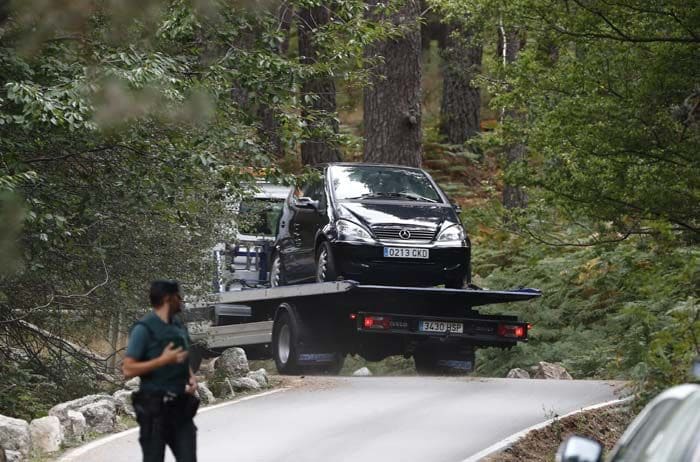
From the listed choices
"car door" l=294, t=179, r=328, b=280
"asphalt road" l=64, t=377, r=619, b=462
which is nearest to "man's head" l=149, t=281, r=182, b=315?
"asphalt road" l=64, t=377, r=619, b=462

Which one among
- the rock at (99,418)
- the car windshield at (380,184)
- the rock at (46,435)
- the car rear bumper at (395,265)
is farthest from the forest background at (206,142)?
the rock at (46,435)

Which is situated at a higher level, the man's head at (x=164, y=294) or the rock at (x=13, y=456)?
the man's head at (x=164, y=294)

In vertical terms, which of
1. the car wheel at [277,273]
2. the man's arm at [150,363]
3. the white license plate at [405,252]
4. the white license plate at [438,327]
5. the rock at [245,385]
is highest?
the man's arm at [150,363]

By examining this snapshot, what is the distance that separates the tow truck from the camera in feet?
59.0

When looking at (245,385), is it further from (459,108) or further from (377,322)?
(459,108)

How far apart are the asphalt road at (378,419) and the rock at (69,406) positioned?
2.14 feet

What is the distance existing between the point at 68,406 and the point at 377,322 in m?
4.99

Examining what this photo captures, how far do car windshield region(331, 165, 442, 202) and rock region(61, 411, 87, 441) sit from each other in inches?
251

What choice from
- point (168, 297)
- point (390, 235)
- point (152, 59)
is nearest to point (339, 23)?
A: point (390, 235)

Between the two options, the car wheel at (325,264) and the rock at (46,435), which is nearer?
the rock at (46,435)

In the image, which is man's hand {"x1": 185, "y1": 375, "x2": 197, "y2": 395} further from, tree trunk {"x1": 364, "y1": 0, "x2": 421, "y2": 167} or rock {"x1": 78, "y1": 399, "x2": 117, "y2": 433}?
tree trunk {"x1": 364, "y1": 0, "x2": 421, "y2": 167}

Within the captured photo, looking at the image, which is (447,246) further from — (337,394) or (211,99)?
(211,99)

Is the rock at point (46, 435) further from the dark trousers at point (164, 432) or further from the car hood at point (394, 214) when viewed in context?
the car hood at point (394, 214)

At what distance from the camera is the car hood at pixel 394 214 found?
59.7 feet
